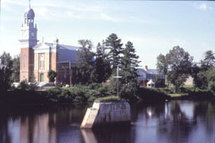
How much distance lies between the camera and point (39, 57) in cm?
7744

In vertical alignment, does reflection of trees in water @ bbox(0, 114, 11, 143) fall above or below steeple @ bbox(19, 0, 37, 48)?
below

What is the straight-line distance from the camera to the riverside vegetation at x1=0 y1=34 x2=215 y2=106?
55812 millimetres

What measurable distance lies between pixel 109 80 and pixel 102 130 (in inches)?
1281

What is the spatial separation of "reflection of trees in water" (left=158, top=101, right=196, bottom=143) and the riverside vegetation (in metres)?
11.3

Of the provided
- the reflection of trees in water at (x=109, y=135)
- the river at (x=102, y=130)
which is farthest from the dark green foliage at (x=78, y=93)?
the reflection of trees in water at (x=109, y=135)

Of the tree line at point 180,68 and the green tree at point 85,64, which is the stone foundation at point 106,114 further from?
the tree line at point 180,68

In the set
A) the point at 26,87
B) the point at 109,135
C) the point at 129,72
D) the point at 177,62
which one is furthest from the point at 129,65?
the point at 109,135

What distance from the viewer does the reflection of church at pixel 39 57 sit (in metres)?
75.6

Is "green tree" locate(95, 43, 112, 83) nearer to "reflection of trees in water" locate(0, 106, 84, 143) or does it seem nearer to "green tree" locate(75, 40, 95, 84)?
"green tree" locate(75, 40, 95, 84)

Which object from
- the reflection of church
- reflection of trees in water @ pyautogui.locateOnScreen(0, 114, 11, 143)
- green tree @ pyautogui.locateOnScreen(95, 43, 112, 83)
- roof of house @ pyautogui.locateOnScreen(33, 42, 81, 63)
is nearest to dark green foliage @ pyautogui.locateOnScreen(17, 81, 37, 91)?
green tree @ pyautogui.locateOnScreen(95, 43, 112, 83)

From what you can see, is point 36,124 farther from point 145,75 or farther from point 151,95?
point 145,75

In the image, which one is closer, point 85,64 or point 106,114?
point 106,114

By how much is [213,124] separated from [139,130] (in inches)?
391

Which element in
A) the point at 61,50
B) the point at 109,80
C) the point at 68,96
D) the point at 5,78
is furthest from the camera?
the point at 61,50
